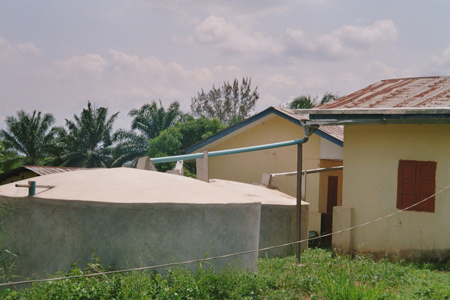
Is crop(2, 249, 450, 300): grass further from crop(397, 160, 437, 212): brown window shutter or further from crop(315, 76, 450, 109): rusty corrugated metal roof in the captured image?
crop(315, 76, 450, 109): rusty corrugated metal roof

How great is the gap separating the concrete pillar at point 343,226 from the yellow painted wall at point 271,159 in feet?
13.9

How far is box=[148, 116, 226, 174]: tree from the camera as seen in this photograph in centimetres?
2950

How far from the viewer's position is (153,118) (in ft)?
124

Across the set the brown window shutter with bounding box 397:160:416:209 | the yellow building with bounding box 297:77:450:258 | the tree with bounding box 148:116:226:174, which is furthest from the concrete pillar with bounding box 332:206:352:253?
the tree with bounding box 148:116:226:174

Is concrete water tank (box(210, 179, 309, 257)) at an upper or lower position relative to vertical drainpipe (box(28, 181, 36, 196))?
lower

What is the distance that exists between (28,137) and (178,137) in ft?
41.2

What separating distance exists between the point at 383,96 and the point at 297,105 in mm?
12999

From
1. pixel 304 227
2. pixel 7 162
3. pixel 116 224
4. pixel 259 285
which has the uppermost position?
pixel 116 224

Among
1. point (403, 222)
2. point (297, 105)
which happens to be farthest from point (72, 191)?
point (297, 105)

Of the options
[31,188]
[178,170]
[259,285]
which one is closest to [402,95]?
[178,170]

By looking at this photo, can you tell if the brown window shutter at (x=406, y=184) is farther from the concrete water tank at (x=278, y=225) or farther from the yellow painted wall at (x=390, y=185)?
the concrete water tank at (x=278, y=225)

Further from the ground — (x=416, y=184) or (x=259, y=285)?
(x=416, y=184)

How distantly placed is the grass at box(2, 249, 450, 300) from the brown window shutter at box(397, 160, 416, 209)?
1743 mm

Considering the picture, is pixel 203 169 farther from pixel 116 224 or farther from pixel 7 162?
pixel 7 162
